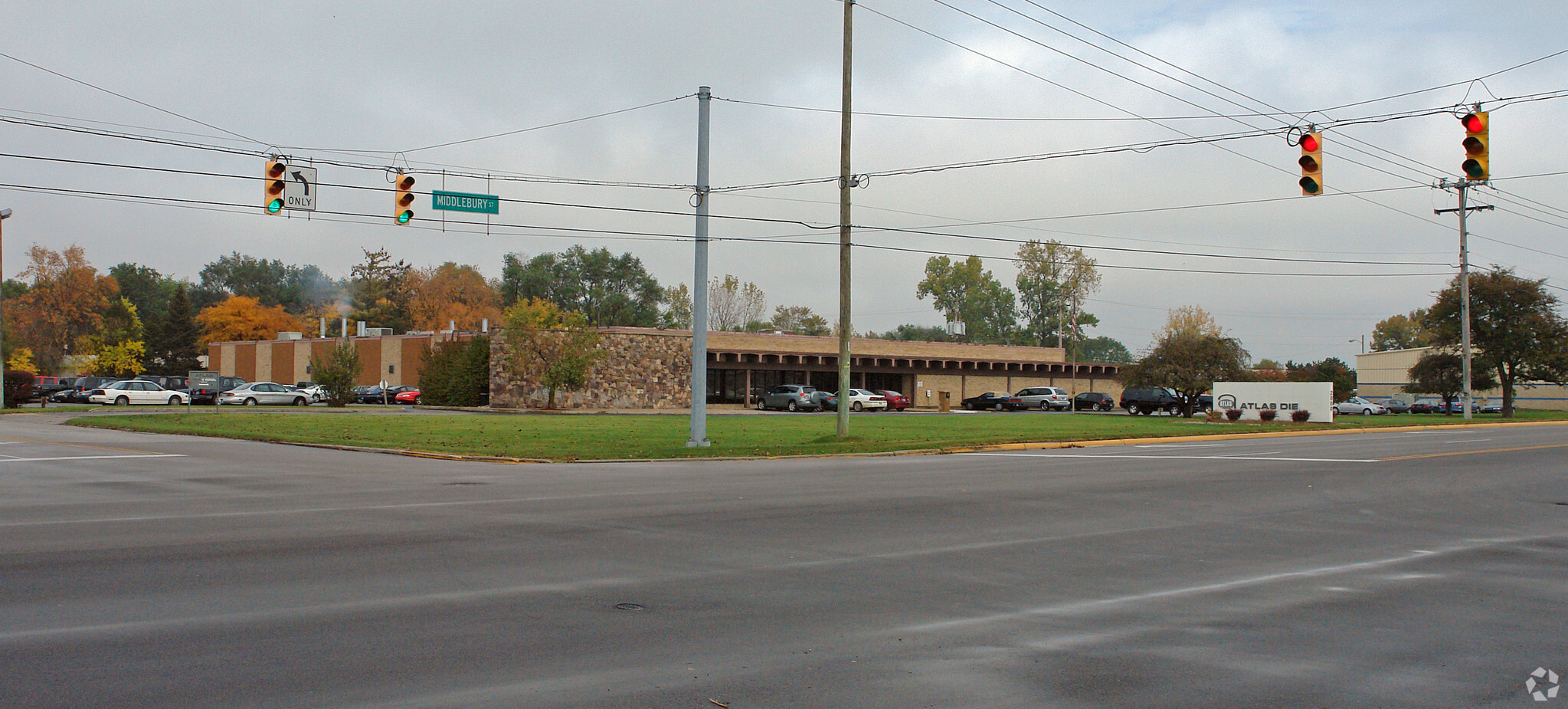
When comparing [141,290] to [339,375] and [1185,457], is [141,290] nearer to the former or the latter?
[339,375]

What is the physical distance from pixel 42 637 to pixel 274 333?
99673 mm

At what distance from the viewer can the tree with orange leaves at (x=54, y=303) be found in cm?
8425

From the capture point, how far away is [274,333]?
9600cm

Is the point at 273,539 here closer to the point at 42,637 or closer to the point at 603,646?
the point at 42,637

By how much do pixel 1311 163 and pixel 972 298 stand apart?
9989 centimetres

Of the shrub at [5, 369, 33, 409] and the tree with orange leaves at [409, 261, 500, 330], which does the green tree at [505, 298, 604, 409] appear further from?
the tree with orange leaves at [409, 261, 500, 330]

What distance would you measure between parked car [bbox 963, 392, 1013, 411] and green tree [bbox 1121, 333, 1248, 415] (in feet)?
59.9

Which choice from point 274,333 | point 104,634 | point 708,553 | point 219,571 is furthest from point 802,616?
point 274,333

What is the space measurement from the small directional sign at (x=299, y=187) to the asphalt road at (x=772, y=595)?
735 centimetres

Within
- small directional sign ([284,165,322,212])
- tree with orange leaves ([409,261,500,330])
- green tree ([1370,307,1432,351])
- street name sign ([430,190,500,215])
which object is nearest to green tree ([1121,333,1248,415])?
street name sign ([430,190,500,215])

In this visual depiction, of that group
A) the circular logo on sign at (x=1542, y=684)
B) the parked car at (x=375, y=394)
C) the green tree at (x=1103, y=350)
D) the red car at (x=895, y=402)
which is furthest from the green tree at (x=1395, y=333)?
the circular logo on sign at (x=1542, y=684)

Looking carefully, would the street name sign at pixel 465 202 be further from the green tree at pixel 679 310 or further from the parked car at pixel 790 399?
the green tree at pixel 679 310

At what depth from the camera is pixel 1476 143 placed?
51.3ft

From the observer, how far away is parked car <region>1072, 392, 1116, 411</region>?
213 ft
